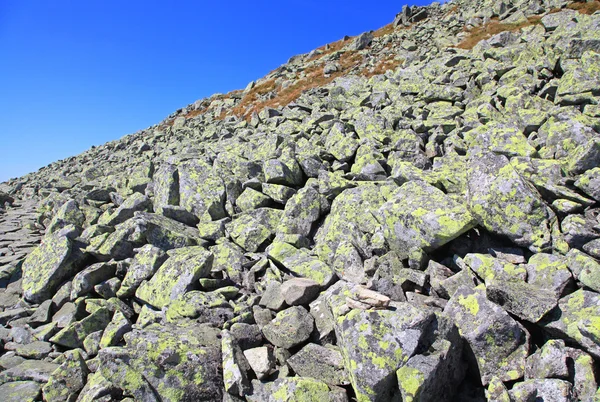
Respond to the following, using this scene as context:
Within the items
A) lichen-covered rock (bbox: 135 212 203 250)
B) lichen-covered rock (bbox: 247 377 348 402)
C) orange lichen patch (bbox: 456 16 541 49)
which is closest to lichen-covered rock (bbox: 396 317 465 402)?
lichen-covered rock (bbox: 247 377 348 402)

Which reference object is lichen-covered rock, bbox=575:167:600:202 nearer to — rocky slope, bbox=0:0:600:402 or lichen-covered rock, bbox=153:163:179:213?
rocky slope, bbox=0:0:600:402

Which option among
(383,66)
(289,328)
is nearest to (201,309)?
(289,328)

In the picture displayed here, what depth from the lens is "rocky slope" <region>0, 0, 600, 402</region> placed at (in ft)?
18.6

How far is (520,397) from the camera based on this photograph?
493 cm

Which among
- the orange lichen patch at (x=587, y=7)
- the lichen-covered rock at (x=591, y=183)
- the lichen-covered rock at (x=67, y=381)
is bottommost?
the lichen-covered rock at (x=67, y=381)

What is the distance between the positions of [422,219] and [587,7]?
104 ft

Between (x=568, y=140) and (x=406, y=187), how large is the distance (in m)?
5.16

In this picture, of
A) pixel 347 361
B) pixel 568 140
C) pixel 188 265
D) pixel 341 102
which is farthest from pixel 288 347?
pixel 341 102

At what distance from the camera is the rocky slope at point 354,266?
5676 millimetres

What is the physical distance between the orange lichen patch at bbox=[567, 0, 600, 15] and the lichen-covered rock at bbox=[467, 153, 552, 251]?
2781 centimetres

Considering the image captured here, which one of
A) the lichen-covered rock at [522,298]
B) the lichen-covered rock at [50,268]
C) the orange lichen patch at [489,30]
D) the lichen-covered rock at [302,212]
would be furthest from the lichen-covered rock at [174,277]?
the orange lichen patch at [489,30]

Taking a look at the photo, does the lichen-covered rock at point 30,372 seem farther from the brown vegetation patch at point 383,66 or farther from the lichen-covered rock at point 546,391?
the brown vegetation patch at point 383,66

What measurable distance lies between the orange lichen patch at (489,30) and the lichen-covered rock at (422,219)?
2549cm

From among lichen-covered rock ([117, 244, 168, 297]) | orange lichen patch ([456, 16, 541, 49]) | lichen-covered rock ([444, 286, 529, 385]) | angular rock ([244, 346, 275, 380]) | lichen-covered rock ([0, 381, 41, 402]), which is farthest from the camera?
orange lichen patch ([456, 16, 541, 49])
